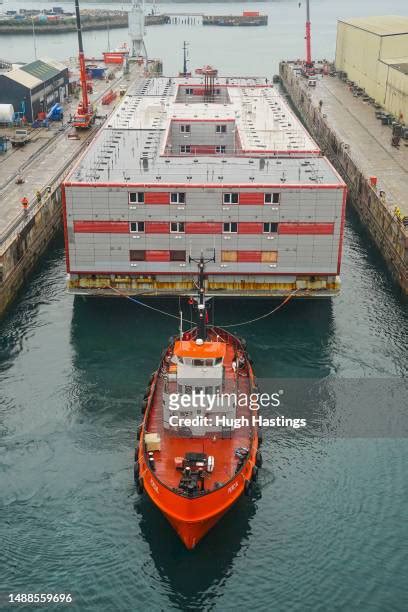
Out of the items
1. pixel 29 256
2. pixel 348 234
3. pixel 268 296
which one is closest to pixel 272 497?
pixel 268 296

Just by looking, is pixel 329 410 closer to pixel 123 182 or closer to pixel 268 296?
pixel 268 296

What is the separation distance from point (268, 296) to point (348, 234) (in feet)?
92.7

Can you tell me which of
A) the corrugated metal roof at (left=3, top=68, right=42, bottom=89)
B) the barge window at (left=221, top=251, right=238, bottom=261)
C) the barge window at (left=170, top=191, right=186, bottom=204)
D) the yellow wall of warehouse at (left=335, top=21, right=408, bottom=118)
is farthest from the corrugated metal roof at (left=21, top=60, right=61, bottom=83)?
the barge window at (left=221, top=251, right=238, bottom=261)

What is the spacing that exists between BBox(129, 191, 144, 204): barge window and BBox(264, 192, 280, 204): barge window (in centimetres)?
1136

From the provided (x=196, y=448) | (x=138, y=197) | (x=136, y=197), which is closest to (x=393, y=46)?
(x=138, y=197)

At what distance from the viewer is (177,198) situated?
6144cm

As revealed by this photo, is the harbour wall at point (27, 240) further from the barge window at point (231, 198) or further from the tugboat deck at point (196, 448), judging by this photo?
the tugboat deck at point (196, 448)

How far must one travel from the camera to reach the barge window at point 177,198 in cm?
6134

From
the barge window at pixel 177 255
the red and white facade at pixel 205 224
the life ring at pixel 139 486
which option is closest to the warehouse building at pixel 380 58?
the red and white facade at pixel 205 224

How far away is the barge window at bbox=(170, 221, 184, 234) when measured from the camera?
204 feet

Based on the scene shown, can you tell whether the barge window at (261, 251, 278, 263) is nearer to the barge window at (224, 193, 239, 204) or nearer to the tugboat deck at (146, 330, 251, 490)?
the barge window at (224, 193, 239, 204)

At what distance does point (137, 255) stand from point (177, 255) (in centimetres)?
382

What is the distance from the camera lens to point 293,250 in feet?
207

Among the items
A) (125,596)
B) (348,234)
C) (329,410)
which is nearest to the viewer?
(125,596)
